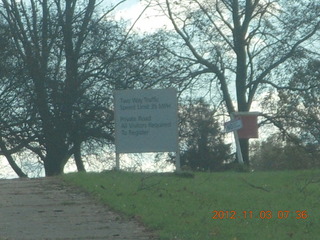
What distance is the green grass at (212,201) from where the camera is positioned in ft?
37.8

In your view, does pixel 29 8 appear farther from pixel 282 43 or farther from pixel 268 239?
pixel 268 239

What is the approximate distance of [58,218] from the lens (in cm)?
1296

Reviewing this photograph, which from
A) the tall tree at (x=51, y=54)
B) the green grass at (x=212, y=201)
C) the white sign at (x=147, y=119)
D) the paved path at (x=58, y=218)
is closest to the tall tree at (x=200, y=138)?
the tall tree at (x=51, y=54)

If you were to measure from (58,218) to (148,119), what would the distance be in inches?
340

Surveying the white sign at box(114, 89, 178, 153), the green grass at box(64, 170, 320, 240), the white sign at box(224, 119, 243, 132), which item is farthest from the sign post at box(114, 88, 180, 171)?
the white sign at box(224, 119, 243, 132)

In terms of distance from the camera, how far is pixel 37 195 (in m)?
16.0

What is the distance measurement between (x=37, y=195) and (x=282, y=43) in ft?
71.7

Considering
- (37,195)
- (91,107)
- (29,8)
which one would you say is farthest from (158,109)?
(29,8)
